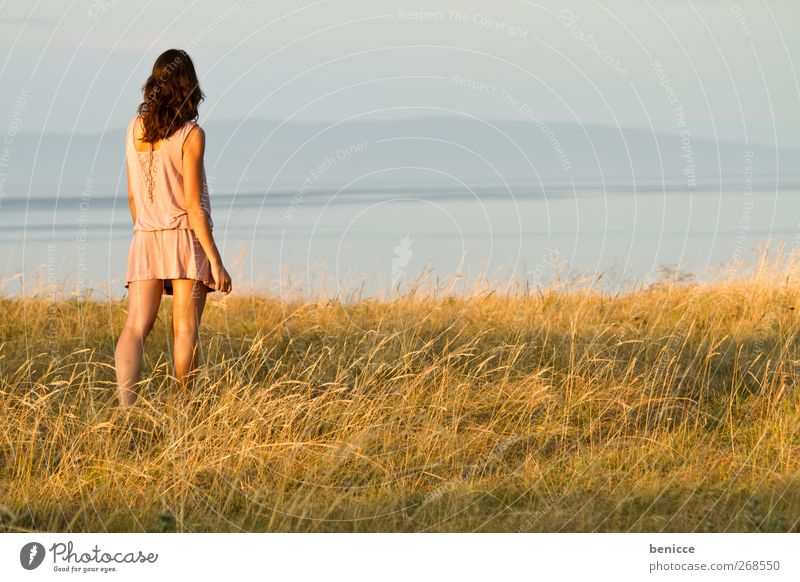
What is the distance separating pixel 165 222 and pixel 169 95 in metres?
0.79

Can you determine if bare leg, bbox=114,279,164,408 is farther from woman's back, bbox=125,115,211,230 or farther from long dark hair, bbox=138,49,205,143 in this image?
long dark hair, bbox=138,49,205,143

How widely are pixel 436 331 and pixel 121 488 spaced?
148 inches

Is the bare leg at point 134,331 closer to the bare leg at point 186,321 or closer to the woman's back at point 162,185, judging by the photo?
the bare leg at point 186,321

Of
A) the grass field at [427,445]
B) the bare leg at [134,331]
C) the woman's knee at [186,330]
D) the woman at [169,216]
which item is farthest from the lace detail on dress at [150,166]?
the grass field at [427,445]

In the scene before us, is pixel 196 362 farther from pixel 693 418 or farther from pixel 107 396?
pixel 693 418

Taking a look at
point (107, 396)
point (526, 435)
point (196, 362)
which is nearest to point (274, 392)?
point (196, 362)

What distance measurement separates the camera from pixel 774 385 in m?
7.35

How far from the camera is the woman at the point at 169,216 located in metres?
6.62

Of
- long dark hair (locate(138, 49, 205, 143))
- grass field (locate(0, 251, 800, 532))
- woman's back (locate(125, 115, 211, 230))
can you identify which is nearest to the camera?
grass field (locate(0, 251, 800, 532))

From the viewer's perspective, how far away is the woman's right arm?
21.7ft

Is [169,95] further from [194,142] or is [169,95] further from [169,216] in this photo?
[169,216]

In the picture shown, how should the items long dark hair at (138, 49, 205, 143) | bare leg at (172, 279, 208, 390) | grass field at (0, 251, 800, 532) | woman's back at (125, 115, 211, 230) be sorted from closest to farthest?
1. grass field at (0, 251, 800, 532)
2. long dark hair at (138, 49, 205, 143)
3. woman's back at (125, 115, 211, 230)
4. bare leg at (172, 279, 208, 390)

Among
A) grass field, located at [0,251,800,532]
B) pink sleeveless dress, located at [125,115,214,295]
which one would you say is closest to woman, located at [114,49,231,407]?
pink sleeveless dress, located at [125,115,214,295]
